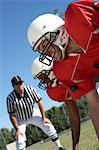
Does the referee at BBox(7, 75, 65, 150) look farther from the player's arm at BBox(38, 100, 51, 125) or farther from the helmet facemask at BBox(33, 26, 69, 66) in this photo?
the helmet facemask at BBox(33, 26, 69, 66)

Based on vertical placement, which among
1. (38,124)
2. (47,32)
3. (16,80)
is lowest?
(38,124)

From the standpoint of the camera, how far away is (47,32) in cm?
343

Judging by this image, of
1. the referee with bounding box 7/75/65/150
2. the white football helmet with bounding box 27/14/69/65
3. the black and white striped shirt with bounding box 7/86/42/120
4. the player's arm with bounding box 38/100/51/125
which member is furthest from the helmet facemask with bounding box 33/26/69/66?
the black and white striped shirt with bounding box 7/86/42/120

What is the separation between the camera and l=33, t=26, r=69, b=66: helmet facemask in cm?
328

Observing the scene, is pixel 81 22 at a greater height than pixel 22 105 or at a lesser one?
greater

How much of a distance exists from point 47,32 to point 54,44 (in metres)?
0.18

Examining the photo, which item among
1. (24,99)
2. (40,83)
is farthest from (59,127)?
(40,83)

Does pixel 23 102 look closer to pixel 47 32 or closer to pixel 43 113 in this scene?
pixel 43 113

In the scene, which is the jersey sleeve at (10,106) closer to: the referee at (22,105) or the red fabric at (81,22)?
the referee at (22,105)

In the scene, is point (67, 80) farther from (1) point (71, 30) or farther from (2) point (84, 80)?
(1) point (71, 30)

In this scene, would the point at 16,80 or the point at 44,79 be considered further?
the point at 16,80

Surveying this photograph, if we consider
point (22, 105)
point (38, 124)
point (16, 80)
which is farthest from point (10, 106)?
point (38, 124)

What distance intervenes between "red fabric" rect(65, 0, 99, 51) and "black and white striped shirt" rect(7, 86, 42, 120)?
369 centimetres

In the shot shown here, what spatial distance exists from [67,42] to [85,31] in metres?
0.29
